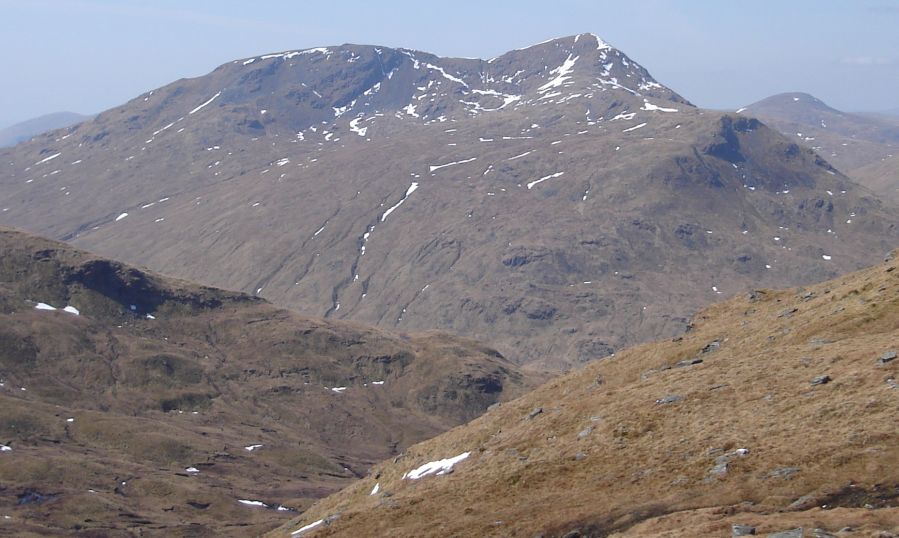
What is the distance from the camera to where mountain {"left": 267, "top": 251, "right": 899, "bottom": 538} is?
4328cm

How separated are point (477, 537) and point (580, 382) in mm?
34161

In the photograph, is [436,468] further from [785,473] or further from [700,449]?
[785,473]

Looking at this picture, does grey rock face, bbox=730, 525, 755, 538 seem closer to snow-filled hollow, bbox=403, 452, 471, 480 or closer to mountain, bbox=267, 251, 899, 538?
mountain, bbox=267, 251, 899, 538

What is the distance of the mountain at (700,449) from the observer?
4328 centimetres

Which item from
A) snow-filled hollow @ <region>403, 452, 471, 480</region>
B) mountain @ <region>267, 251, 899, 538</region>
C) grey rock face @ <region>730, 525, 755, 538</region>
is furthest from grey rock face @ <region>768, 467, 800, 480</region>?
snow-filled hollow @ <region>403, 452, 471, 480</region>

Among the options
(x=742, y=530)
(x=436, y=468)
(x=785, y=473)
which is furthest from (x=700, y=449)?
(x=436, y=468)

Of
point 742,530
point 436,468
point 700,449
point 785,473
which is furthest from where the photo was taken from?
point 436,468

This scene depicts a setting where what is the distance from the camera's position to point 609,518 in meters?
47.6

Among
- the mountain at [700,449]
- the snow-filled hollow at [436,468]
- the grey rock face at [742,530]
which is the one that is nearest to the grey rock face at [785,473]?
the mountain at [700,449]

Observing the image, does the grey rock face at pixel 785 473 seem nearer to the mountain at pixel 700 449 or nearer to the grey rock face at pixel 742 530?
the mountain at pixel 700 449

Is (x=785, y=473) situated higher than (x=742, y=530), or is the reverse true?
(x=742, y=530)

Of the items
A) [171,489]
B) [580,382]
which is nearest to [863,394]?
[580,382]

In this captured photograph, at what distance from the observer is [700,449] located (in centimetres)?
5219

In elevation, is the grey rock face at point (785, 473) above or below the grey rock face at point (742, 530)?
below
